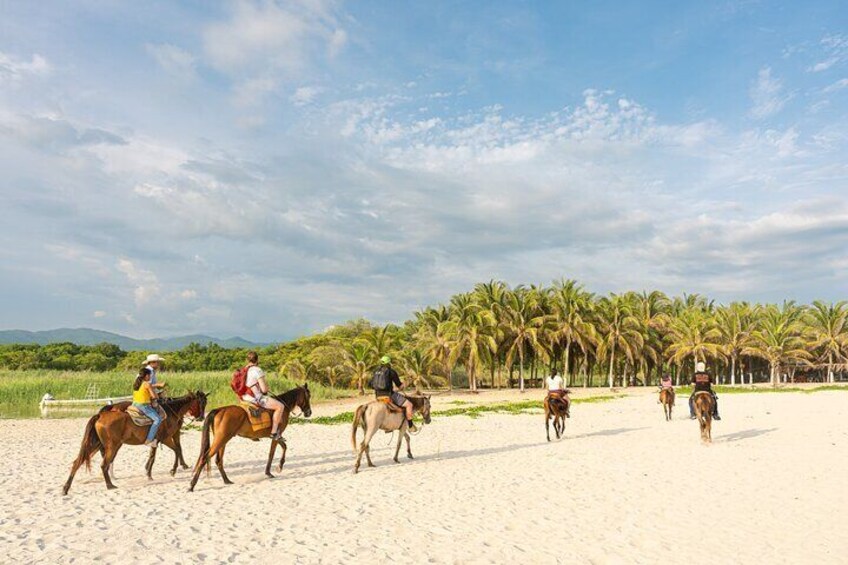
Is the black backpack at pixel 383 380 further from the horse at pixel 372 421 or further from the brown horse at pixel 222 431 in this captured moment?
the brown horse at pixel 222 431

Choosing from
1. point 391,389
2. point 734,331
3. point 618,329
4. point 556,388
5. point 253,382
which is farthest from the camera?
point 734,331

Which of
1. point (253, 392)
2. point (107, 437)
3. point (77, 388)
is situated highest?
point (253, 392)

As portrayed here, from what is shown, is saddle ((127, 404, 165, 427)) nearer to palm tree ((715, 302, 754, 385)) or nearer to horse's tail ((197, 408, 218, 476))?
horse's tail ((197, 408, 218, 476))

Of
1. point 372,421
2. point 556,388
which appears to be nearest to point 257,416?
point 372,421

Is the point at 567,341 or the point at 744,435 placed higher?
the point at 567,341

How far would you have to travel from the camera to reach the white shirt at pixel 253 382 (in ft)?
37.9

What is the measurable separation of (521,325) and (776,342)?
91.3 ft

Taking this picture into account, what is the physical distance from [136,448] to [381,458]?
7.93 meters

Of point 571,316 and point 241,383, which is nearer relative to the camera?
point 241,383

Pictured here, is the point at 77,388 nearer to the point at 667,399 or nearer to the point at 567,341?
the point at 667,399

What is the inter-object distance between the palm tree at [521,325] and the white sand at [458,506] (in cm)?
3510

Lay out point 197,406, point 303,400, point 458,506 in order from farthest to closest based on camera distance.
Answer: point 303,400 < point 197,406 < point 458,506

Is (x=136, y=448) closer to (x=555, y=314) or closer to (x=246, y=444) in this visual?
(x=246, y=444)

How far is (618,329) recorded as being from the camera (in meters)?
55.5
